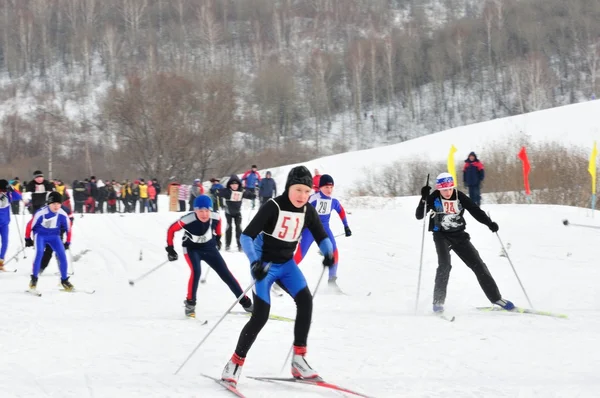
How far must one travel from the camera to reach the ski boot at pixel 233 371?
4648mm

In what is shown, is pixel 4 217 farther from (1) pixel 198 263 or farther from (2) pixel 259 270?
(2) pixel 259 270

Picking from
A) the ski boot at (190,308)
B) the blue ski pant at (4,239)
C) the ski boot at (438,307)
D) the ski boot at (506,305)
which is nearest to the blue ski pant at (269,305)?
the ski boot at (190,308)

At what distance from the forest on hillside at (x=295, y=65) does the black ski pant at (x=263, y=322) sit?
121 ft

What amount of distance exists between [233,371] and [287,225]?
45.2 inches

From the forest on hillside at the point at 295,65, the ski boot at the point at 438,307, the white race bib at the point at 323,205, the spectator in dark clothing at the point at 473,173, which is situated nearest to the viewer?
the ski boot at the point at 438,307

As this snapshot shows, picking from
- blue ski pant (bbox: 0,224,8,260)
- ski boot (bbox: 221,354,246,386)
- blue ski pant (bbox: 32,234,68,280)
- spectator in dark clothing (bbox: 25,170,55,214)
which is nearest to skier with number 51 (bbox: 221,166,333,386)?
ski boot (bbox: 221,354,246,386)

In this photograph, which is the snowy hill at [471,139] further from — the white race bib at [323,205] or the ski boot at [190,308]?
the ski boot at [190,308]

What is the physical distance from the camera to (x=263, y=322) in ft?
15.5

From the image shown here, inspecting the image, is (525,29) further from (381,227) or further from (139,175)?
(381,227)

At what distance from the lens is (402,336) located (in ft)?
21.5

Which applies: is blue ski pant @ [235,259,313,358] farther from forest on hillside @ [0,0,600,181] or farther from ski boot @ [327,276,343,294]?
forest on hillside @ [0,0,600,181]

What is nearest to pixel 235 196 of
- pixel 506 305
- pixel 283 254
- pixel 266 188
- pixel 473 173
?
pixel 266 188

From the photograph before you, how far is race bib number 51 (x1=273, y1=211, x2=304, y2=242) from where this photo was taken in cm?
480

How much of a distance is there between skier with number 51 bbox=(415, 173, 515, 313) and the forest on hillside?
1344 inches
